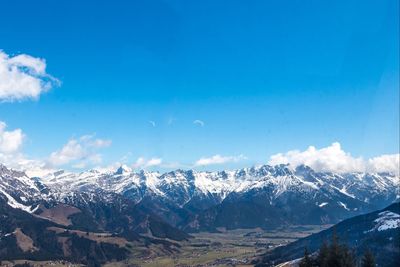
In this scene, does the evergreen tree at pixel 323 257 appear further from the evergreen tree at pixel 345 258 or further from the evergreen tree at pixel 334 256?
the evergreen tree at pixel 345 258

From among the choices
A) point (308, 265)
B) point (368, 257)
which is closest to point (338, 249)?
point (308, 265)

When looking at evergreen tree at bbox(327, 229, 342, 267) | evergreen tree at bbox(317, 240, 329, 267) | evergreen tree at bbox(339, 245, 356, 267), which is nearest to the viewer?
evergreen tree at bbox(339, 245, 356, 267)

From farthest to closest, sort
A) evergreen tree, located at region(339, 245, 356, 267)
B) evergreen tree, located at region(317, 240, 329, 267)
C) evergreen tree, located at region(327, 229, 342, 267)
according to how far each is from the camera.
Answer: evergreen tree, located at region(317, 240, 329, 267)
evergreen tree, located at region(327, 229, 342, 267)
evergreen tree, located at region(339, 245, 356, 267)

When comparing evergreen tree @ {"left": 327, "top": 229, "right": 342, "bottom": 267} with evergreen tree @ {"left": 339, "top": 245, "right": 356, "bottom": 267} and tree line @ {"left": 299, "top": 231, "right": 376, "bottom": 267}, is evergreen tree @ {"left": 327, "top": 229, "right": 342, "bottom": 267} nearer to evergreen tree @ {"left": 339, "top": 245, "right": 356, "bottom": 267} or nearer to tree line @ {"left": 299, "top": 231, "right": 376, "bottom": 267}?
tree line @ {"left": 299, "top": 231, "right": 376, "bottom": 267}

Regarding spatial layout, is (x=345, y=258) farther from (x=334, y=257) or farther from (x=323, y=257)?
(x=323, y=257)

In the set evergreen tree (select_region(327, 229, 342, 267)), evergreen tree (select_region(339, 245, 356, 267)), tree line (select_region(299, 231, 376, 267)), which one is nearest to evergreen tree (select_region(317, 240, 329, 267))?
tree line (select_region(299, 231, 376, 267))

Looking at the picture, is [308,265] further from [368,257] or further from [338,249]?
[368,257]

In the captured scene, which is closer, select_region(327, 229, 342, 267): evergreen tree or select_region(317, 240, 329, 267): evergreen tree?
select_region(327, 229, 342, 267): evergreen tree

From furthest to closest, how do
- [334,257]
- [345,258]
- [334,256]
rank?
[345,258], [334,256], [334,257]

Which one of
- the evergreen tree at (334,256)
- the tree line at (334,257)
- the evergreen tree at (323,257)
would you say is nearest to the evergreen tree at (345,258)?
the tree line at (334,257)

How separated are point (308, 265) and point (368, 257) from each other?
22637 mm

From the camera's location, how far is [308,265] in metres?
137

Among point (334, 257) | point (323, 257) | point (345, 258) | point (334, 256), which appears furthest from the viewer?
point (323, 257)

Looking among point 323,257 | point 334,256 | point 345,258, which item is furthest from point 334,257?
point 323,257
